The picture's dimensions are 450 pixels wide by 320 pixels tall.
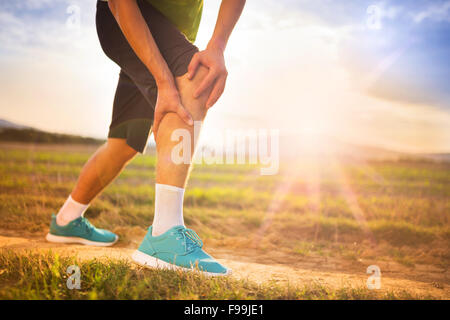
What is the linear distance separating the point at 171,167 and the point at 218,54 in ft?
2.37

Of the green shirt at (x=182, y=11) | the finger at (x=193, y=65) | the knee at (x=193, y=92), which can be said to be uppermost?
the green shirt at (x=182, y=11)

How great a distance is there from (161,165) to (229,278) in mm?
736

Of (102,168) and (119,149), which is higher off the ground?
(119,149)

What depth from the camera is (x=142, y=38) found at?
188cm

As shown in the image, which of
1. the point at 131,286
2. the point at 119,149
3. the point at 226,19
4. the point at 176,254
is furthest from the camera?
the point at 119,149

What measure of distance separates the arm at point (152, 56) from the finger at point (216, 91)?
0.59 feet

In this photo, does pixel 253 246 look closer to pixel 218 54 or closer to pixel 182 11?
pixel 218 54

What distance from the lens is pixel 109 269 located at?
1.63 metres

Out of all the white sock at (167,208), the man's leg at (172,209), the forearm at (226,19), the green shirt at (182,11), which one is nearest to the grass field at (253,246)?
the man's leg at (172,209)

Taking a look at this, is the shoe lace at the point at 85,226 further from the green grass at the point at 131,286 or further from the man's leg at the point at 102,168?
the green grass at the point at 131,286

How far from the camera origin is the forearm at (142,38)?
1852 mm

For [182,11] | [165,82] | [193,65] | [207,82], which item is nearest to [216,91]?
[207,82]

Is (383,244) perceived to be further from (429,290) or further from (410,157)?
(410,157)
